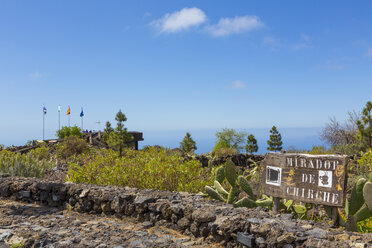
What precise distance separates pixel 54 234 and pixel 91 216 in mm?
1261

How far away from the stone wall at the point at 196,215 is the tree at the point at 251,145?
752 inches

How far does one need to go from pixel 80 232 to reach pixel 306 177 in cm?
334

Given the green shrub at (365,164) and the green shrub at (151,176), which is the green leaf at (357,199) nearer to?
the green shrub at (151,176)

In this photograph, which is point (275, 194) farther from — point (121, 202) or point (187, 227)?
point (121, 202)

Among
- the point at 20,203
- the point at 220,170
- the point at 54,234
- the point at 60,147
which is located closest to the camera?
the point at 54,234

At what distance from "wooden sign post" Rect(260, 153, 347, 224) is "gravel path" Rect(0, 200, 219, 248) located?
127 centimetres

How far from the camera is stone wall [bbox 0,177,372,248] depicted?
377 cm

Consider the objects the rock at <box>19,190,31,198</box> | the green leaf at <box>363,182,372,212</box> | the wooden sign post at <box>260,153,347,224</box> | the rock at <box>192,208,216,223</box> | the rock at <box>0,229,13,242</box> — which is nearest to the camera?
the wooden sign post at <box>260,153,347,224</box>

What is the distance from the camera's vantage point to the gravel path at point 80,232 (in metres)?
4.71

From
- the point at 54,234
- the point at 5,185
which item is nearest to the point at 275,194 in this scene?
the point at 54,234

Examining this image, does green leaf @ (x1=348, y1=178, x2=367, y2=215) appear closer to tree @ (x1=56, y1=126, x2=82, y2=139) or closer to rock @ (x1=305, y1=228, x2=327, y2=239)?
rock @ (x1=305, y1=228, x2=327, y2=239)

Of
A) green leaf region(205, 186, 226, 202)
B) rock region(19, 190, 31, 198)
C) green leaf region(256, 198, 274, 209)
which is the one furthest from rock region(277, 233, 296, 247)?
rock region(19, 190, 31, 198)

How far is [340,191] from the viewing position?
4.36 metres

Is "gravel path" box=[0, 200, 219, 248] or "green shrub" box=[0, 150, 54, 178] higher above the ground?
"green shrub" box=[0, 150, 54, 178]
